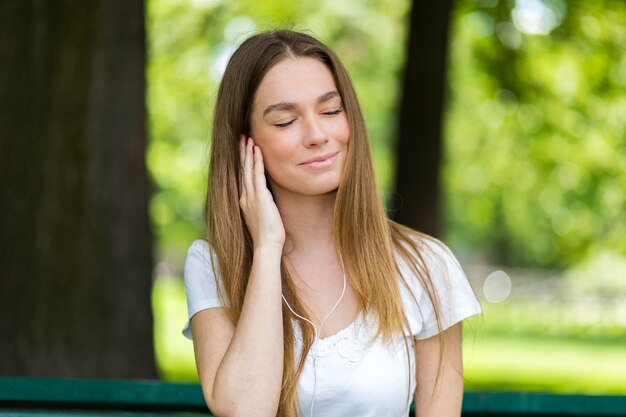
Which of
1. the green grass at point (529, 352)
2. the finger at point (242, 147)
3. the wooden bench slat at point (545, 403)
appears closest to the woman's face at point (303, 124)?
the finger at point (242, 147)

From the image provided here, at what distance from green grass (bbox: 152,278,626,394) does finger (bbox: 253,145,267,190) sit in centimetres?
83

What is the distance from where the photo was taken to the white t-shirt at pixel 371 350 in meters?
3.05

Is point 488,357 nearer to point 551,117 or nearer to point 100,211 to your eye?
point 551,117

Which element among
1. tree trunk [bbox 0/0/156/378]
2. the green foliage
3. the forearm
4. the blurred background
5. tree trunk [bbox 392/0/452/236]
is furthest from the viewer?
the green foliage

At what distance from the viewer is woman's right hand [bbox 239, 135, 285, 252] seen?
318cm

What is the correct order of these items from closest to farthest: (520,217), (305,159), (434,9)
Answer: (305,159)
(434,9)
(520,217)

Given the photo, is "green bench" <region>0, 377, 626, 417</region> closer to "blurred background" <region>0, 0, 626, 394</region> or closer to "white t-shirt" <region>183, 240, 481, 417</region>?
"blurred background" <region>0, 0, 626, 394</region>

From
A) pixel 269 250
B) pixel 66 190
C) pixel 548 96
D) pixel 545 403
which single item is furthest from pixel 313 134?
pixel 548 96

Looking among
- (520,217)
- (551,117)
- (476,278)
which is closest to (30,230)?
(551,117)

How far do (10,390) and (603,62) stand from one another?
11.3m

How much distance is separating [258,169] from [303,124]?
0.23 m

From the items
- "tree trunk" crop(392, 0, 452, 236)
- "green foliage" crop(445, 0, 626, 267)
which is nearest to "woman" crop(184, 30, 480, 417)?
"tree trunk" crop(392, 0, 452, 236)

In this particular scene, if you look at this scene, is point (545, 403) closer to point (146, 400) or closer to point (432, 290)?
point (432, 290)

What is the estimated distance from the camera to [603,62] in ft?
44.6
